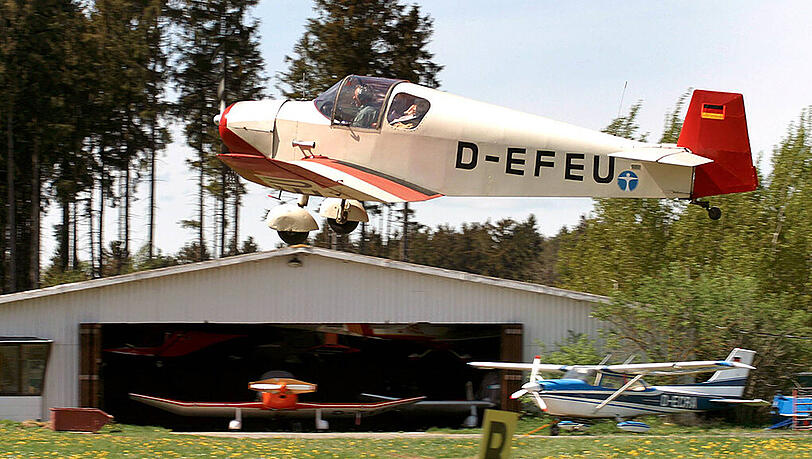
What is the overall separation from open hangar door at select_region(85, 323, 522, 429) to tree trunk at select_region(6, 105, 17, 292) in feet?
30.7

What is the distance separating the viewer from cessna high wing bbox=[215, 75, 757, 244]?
11.2m

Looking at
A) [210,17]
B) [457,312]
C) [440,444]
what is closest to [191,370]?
[457,312]

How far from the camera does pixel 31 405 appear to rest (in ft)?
52.5

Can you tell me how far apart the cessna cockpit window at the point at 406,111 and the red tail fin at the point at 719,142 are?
10.7 feet

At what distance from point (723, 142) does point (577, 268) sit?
1537 centimetres

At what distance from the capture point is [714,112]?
37.2ft

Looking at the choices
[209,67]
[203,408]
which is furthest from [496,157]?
[209,67]

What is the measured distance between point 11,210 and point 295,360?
11.8m

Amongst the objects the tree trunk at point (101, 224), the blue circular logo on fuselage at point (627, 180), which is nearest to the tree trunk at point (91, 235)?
the tree trunk at point (101, 224)

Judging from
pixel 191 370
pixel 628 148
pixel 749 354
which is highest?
pixel 628 148

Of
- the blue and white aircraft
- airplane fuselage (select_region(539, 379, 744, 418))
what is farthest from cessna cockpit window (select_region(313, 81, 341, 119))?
airplane fuselage (select_region(539, 379, 744, 418))

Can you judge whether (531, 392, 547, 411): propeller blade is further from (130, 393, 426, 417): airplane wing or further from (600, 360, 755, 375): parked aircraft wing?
(130, 393, 426, 417): airplane wing

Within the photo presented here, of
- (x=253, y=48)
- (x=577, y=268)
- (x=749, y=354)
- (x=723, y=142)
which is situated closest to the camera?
(x=723, y=142)

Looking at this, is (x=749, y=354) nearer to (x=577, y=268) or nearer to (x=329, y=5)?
(x=577, y=268)
